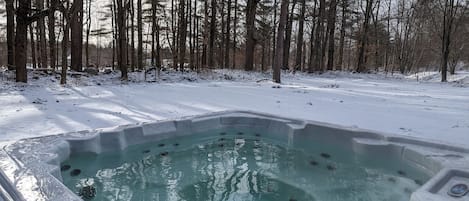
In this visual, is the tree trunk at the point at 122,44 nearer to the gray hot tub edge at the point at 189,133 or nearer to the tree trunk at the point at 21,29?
the tree trunk at the point at 21,29

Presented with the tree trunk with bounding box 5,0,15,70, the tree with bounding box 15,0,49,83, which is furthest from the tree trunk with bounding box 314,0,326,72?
the tree trunk with bounding box 5,0,15,70

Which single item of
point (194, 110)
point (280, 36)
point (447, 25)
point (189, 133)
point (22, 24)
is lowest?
point (189, 133)

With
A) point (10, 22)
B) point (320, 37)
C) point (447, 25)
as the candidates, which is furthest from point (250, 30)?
point (10, 22)

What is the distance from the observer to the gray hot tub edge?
5.98 ft

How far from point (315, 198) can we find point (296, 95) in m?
4.45

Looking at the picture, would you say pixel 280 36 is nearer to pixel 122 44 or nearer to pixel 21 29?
pixel 122 44

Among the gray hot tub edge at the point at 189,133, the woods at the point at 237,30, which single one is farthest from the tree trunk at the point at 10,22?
the gray hot tub edge at the point at 189,133

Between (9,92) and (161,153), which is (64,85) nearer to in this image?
(9,92)

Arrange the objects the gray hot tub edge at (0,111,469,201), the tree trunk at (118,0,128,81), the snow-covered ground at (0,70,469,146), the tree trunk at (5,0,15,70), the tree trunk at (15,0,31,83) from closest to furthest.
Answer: the gray hot tub edge at (0,111,469,201)
the snow-covered ground at (0,70,469,146)
the tree trunk at (15,0,31,83)
the tree trunk at (5,0,15,70)
the tree trunk at (118,0,128,81)

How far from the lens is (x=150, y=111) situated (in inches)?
185

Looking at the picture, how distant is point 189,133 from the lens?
13.1 ft

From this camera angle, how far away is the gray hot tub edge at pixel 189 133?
71.7 inches

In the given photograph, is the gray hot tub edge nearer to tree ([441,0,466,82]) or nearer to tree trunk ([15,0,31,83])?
tree trunk ([15,0,31,83])

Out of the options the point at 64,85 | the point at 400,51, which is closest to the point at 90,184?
the point at 64,85
